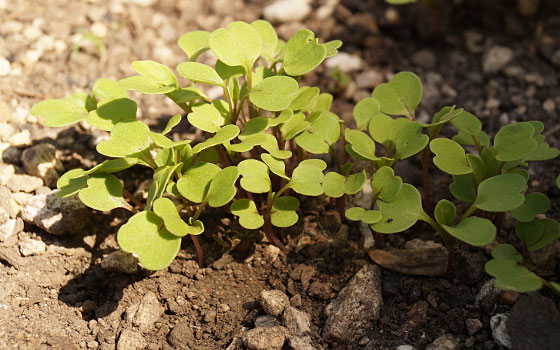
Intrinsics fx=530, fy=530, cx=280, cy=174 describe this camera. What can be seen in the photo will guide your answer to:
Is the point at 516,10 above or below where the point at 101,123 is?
below

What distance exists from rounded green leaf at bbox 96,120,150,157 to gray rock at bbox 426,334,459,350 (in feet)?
4.10

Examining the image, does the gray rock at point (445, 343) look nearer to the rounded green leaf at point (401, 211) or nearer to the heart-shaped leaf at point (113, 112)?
the rounded green leaf at point (401, 211)

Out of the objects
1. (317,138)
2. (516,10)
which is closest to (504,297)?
(317,138)

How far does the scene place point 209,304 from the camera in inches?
81.2

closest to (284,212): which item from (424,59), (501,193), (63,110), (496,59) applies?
(501,193)

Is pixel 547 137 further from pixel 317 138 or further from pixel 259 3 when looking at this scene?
pixel 259 3

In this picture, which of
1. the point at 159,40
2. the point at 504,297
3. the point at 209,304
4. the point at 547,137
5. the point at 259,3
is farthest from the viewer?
the point at 259,3

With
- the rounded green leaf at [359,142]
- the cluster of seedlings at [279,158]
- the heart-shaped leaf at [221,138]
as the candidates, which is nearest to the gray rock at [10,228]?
the cluster of seedlings at [279,158]

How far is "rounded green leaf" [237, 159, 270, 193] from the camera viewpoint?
196cm

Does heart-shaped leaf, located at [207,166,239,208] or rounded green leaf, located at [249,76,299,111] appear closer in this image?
heart-shaped leaf, located at [207,166,239,208]

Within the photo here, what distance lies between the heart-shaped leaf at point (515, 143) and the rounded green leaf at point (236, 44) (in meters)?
0.99

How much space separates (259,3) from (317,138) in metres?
1.64

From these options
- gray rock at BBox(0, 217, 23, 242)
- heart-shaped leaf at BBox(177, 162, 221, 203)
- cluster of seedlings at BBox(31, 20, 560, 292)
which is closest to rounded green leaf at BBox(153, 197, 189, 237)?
cluster of seedlings at BBox(31, 20, 560, 292)

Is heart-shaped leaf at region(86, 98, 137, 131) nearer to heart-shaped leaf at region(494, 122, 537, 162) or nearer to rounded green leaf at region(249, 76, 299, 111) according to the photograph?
rounded green leaf at region(249, 76, 299, 111)
